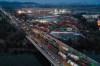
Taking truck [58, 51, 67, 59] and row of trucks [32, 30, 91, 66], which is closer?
row of trucks [32, 30, 91, 66]

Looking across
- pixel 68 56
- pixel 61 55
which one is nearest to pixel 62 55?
pixel 61 55

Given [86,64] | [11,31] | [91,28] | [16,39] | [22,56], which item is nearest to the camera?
[86,64]

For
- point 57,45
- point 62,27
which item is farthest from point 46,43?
point 62,27

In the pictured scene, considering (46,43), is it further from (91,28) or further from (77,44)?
(91,28)

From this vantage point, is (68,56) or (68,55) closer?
(68,56)

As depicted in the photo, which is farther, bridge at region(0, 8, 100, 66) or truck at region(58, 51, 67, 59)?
truck at region(58, 51, 67, 59)

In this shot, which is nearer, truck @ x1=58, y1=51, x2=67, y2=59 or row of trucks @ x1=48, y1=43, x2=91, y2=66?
row of trucks @ x1=48, y1=43, x2=91, y2=66

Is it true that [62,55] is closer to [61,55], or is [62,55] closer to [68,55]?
[61,55]

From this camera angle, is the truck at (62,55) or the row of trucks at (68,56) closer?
the row of trucks at (68,56)

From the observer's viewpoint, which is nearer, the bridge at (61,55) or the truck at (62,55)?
the bridge at (61,55)

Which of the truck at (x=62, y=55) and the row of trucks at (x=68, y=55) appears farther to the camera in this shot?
the truck at (x=62, y=55)

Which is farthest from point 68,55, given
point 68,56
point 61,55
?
point 61,55
